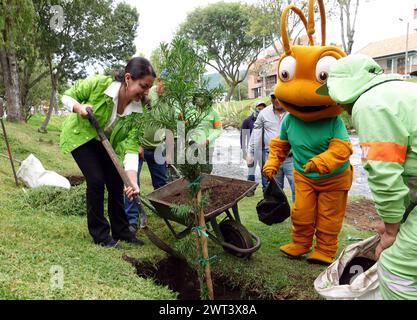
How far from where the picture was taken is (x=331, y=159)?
348 cm

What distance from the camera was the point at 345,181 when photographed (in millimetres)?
3729

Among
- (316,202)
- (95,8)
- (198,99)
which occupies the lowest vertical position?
(316,202)

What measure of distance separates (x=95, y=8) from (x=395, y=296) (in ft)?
50.0

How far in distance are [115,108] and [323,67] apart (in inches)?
75.0

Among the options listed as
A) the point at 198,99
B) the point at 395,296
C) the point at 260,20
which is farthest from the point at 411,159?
the point at 260,20

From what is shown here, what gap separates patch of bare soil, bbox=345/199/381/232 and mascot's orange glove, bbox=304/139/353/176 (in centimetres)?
224

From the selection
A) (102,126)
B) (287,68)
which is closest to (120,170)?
(102,126)

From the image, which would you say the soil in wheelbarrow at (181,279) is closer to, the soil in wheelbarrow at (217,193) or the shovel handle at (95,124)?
the soil in wheelbarrow at (217,193)

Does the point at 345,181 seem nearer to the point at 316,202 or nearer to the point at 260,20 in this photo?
the point at 316,202

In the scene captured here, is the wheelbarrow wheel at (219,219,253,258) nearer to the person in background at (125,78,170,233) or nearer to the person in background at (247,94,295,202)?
the person in background at (125,78,170,233)

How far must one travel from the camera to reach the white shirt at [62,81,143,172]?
345 centimetres

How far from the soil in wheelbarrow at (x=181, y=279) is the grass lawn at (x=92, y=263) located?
0.07 m

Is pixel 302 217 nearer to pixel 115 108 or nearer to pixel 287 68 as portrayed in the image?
pixel 287 68

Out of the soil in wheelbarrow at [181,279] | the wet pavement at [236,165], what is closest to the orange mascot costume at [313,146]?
the soil in wheelbarrow at [181,279]
